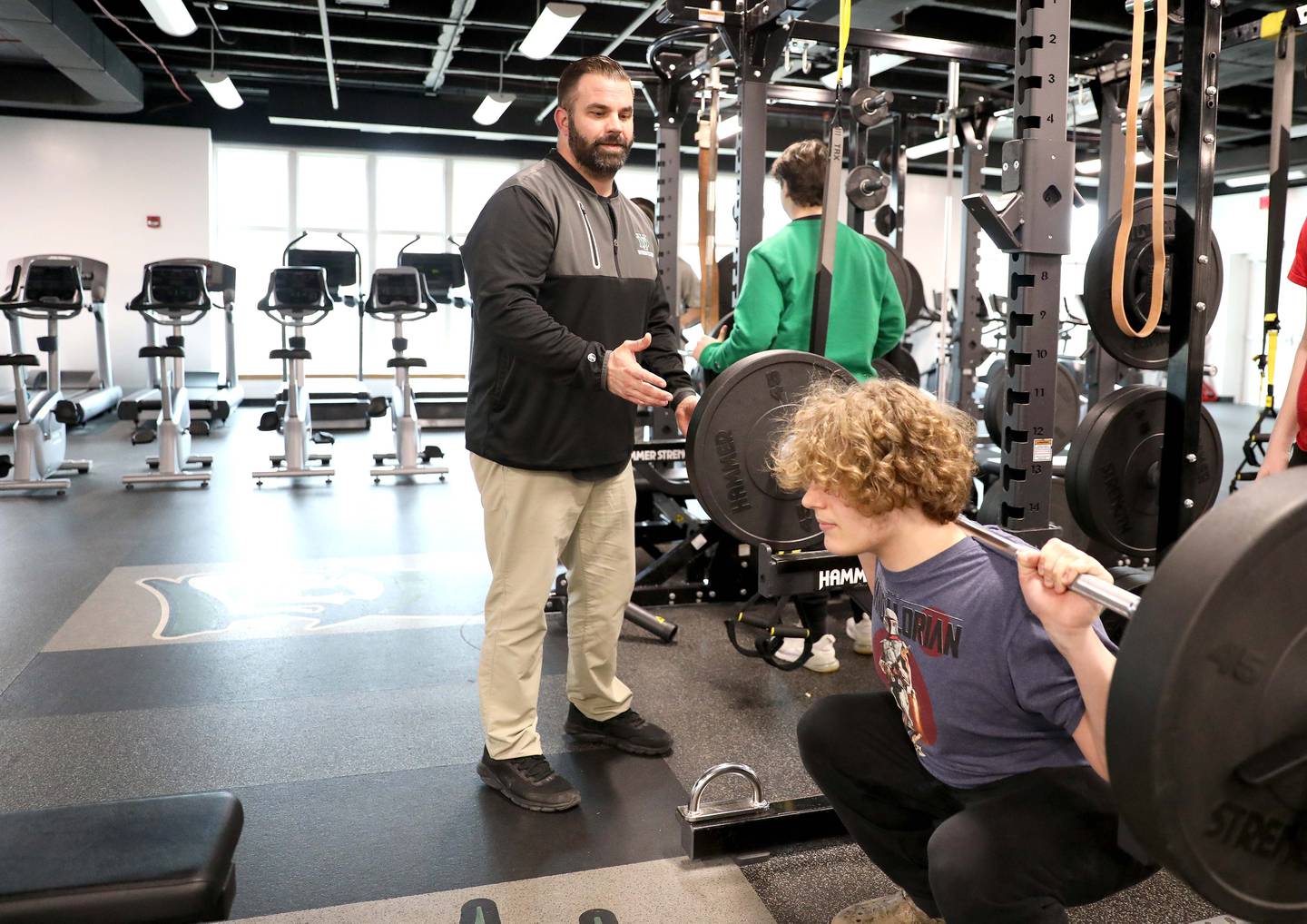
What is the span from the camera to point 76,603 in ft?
13.2

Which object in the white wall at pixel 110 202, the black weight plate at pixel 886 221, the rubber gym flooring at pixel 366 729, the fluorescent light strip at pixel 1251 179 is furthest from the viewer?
the fluorescent light strip at pixel 1251 179

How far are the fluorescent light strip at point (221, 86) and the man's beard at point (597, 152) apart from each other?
24.9 ft

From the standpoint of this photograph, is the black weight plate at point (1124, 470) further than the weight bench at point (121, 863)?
Yes

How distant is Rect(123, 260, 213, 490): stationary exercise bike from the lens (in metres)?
6.53

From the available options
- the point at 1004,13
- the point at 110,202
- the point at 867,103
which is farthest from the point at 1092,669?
the point at 110,202

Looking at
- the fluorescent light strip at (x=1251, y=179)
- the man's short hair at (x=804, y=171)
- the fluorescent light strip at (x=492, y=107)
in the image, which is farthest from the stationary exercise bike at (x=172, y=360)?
the fluorescent light strip at (x=1251, y=179)

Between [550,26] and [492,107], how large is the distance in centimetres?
321

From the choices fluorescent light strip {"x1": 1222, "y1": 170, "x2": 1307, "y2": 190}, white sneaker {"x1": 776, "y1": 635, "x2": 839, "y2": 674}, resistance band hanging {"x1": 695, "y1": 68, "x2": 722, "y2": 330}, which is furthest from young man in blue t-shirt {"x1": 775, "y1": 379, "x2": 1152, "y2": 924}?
fluorescent light strip {"x1": 1222, "y1": 170, "x2": 1307, "y2": 190}

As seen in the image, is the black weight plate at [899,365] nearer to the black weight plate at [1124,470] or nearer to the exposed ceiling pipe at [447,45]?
the black weight plate at [1124,470]

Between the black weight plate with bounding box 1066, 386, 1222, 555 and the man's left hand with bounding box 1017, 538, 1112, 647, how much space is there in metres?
1.59

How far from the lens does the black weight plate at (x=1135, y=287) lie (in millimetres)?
2578

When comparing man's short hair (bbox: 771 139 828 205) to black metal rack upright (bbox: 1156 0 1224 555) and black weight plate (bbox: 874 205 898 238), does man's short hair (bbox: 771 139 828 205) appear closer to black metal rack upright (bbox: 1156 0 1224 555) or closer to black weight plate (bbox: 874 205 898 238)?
black metal rack upright (bbox: 1156 0 1224 555)

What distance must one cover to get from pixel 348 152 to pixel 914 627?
12.1 meters

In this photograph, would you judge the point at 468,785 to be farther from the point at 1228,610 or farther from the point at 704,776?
the point at 1228,610
